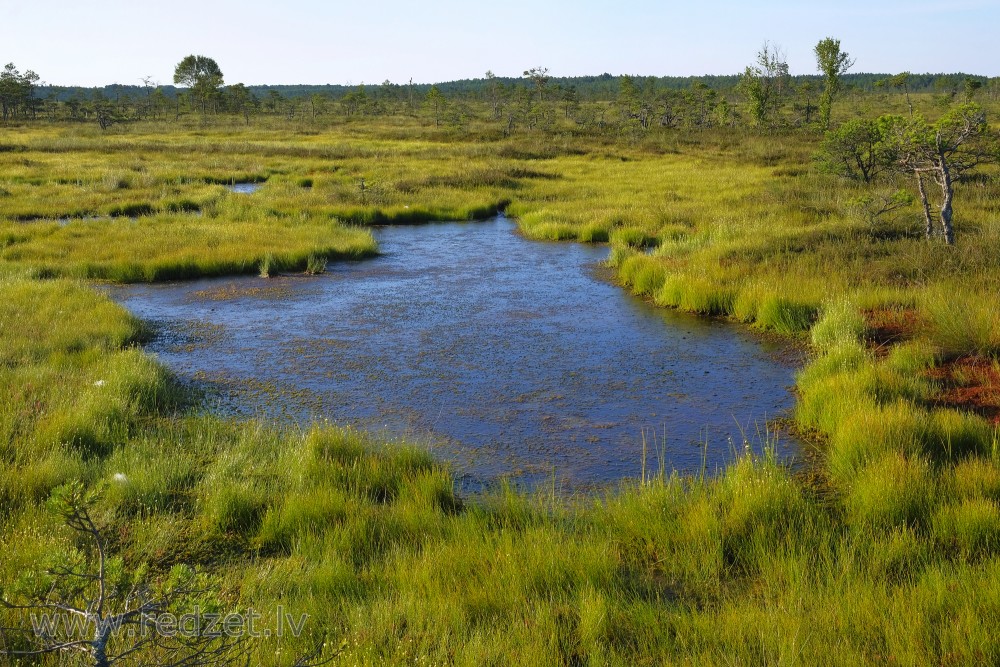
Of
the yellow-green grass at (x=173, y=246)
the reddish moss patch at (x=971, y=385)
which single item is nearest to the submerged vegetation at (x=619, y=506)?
the reddish moss patch at (x=971, y=385)

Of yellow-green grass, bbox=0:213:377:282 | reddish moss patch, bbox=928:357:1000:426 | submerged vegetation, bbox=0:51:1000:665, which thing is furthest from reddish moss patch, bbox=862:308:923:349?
yellow-green grass, bbox=0:213:377:282

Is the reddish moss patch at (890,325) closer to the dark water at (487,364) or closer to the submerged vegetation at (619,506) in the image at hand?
the submerged vegetation at (619,506)

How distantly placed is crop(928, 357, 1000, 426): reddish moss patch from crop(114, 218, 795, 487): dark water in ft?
5.24

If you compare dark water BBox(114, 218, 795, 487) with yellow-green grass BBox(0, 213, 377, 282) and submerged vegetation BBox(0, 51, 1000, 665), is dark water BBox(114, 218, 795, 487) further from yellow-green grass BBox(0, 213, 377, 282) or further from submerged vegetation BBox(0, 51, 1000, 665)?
yellow-green grass BBox(0, 213, 377, 282)

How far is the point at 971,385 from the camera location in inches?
323

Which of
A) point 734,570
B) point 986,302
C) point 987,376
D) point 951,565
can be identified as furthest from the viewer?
point 986,302

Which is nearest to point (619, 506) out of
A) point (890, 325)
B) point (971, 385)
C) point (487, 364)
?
point (487, 364)

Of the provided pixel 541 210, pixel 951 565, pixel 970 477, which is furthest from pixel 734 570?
pixel 541 210

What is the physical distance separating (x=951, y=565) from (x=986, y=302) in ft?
21.5

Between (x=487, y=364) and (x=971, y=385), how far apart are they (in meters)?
5.41

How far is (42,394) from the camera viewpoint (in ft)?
24.9

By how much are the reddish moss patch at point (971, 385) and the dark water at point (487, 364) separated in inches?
62.9

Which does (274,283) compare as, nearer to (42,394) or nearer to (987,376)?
(42,394)

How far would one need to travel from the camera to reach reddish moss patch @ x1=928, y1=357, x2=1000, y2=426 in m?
7.53
